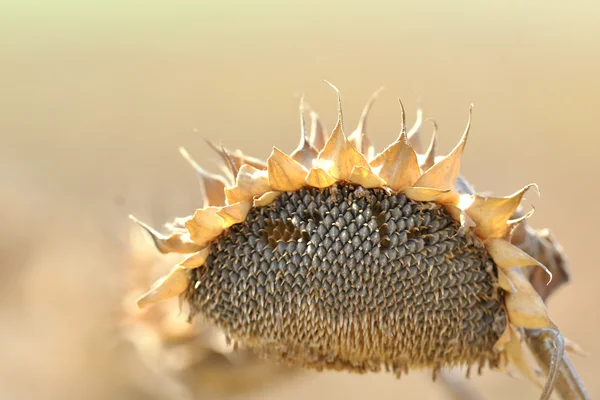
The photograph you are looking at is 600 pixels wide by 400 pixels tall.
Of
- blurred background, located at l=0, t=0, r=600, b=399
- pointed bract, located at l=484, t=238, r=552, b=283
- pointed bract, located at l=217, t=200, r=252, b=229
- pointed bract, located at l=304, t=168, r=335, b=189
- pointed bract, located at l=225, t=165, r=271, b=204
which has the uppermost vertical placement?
pointed bract, located at l=304, t=168, r=335, b=189

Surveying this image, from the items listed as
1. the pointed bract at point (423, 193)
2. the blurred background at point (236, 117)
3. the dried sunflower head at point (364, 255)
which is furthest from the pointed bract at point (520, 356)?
the blurred background at point (236, 117)

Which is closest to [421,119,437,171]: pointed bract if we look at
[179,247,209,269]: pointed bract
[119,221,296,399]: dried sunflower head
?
[179,247,209,269]: pointed bract

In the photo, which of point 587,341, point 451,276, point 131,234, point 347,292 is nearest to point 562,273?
point 451,276

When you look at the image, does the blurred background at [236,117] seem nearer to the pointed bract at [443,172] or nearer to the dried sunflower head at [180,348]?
the dried sunflower head at [180,348]

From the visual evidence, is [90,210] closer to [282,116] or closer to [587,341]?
[282,116]

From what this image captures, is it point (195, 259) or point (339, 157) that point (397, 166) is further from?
point (195, 259)

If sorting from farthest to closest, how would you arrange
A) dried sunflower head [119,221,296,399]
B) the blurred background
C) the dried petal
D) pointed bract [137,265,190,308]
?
the blurred background → dried sunflower head [119,221,296,399] → pointed bract [137,265,190,308] → the dried petal

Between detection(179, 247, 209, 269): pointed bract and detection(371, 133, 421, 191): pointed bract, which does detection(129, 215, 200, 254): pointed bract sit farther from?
detection(371, 133, 421, 191): pointed bract
